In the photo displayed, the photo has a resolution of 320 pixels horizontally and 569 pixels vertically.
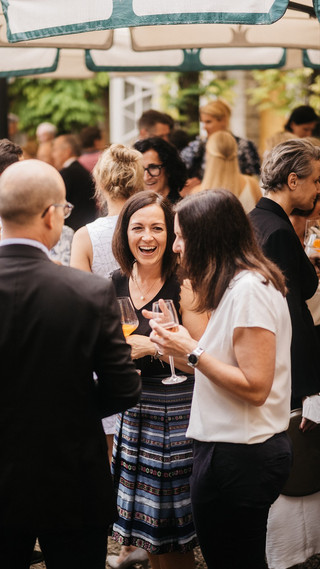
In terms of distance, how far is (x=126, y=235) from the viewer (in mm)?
3781

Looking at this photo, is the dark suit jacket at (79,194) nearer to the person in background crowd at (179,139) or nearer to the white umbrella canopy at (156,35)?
the white umbrella canopy at (156,35)

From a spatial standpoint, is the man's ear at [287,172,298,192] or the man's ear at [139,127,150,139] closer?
the man's ear at [287,172,298,192]

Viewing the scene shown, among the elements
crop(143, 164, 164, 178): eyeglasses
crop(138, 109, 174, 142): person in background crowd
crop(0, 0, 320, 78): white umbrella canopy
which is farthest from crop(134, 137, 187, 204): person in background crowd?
crop(138, 109, 174, 142): person in background crowd

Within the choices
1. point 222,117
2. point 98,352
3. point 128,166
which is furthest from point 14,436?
point 222,117

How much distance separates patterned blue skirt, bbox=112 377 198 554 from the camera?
351cm

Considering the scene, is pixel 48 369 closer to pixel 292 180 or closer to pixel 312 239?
pixel 292 180

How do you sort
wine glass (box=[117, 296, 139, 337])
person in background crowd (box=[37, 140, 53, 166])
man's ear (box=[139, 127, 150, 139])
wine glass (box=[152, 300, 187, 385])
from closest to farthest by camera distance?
wine glass (box=[152, 300, 187, 385]) < wine glass (box=[117, 296, 139, 337]) < man's ear (box=[139, 127, 150, 139]) < person in background crowd (box=[37, 140, 53, 166])

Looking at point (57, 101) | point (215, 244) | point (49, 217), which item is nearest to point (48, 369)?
point (49, 217)

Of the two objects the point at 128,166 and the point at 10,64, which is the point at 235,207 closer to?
the point at 128,166

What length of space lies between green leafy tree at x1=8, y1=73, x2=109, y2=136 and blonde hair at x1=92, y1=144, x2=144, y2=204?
15.3 meters

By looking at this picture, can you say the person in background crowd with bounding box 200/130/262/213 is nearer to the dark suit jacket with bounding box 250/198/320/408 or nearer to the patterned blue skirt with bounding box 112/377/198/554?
the dark suit jacket with bounding box 250/198/320/408

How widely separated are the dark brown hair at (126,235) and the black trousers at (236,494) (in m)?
1.10

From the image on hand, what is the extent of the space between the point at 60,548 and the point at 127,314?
1014 millimetres

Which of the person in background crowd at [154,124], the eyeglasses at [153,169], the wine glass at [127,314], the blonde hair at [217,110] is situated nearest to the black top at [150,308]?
the wine glass at [127,314]
